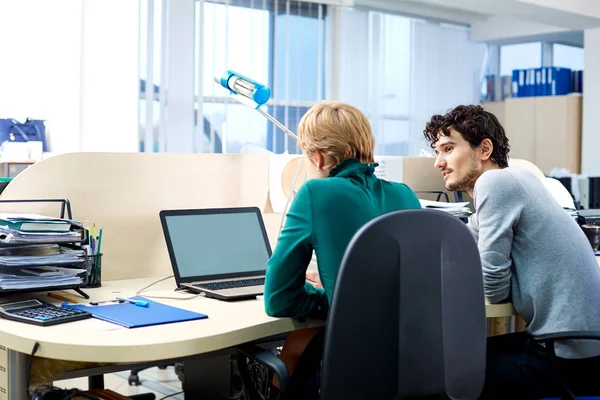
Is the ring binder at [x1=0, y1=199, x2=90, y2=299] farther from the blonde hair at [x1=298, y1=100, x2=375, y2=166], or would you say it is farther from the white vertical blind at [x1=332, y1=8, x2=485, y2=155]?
the white vertical blind at [x1=332, y1=8, x2=485, y2=155]

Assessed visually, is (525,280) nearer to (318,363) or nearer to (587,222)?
(318,363)

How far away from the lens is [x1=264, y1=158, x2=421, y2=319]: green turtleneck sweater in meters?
1.67

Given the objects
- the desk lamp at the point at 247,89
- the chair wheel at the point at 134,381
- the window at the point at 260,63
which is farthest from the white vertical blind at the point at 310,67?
the desk lamp at the point at 247,89

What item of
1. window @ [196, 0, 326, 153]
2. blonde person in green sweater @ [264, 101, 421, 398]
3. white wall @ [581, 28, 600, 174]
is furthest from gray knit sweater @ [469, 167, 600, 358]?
white wall @ [581, 28, 600, 174]

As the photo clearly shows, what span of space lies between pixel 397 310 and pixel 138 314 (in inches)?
25.1

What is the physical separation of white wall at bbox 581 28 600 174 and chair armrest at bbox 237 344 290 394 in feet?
20.5

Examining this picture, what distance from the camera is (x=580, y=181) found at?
Answer: 259 inches

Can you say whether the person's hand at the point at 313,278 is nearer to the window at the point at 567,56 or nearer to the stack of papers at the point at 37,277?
the stack of papers at the point at 37,277

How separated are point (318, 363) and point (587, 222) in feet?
5.73

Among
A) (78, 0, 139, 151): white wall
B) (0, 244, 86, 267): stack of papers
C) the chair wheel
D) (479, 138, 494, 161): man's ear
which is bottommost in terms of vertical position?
the chair wheel

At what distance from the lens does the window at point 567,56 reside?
868cm

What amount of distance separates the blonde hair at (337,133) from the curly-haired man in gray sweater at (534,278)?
13.8 inches

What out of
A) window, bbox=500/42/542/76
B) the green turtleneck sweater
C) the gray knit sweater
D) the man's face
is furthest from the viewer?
window, bbox=500/42/542/76

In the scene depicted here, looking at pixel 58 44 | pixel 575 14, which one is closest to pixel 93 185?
pixel 58 44
